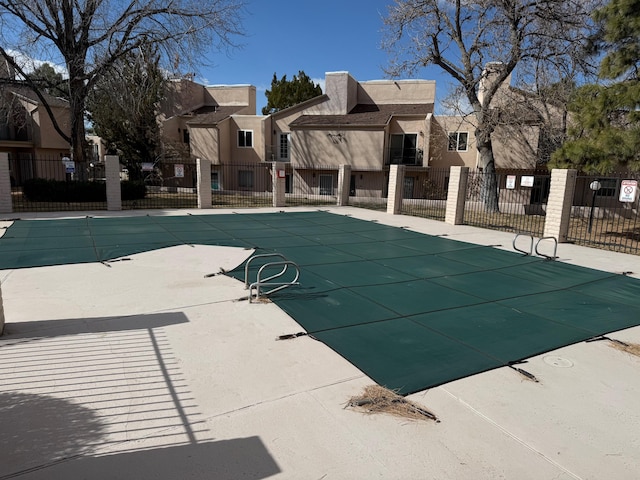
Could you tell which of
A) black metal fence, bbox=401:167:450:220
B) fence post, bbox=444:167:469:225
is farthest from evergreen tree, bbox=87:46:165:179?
black metal fence, bbox=401:167:450:220

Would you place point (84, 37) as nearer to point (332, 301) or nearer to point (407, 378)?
point (332, 301)

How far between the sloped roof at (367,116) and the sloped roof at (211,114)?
625cm

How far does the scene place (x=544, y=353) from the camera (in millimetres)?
4945

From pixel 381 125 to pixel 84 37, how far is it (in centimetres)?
1808

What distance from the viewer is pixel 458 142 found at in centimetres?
3002

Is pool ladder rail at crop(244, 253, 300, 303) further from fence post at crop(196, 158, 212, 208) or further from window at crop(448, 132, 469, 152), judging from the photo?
window at crop(448, 132, 469, 152)

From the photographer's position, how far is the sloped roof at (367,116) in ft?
98.8

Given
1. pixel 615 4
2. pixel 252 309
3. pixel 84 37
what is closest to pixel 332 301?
pixel 252 309

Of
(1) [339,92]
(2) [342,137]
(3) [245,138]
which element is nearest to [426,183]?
(2) [342,137]

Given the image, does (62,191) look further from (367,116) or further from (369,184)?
(367,116)

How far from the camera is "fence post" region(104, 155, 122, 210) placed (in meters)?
17.0

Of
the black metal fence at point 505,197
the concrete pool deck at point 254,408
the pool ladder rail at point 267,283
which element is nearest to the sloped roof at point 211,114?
the black metal fence at point 505,197

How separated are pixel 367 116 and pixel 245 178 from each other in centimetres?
1093

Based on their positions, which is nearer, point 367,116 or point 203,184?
point 203,184
